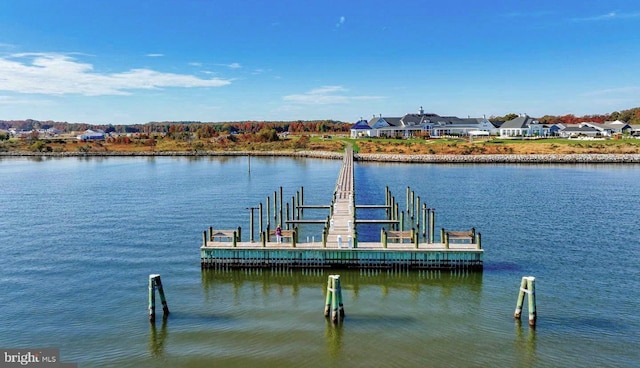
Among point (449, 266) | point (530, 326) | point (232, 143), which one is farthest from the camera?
point (232, 143)

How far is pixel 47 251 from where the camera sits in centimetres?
3559

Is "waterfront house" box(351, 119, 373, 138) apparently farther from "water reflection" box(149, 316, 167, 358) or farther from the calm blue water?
"water reflection" box(149, 316, 167, 358)

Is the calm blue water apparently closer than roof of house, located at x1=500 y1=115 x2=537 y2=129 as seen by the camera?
Yes

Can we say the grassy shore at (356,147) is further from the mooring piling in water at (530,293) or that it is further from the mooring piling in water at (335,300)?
the mooring piling in water at (335,300)

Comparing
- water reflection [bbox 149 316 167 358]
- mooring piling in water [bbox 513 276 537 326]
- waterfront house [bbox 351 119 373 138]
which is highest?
waterfront house [bbox 351 119 373 138]

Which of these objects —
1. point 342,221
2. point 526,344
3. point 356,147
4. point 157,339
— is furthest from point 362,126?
point 157,339

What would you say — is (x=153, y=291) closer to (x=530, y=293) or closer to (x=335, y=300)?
(x=335, y=300)

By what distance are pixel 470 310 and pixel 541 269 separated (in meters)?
8.06

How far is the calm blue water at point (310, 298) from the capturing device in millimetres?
20562

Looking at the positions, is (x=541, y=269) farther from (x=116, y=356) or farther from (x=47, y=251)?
(x=47, y=251)

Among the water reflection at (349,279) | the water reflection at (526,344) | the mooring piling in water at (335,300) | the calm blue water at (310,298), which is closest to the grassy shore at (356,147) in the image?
the calm blue water at (310,298)

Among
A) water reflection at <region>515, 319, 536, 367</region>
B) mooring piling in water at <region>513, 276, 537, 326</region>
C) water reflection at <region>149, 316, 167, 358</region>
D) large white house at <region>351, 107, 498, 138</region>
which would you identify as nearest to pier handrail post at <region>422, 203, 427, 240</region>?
mooring piling in water at <region>513, 276, 537, 326</region>

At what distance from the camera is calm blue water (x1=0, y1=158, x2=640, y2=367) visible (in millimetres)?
20562

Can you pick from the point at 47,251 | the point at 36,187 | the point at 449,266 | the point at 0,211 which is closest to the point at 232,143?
the point at 36,187
